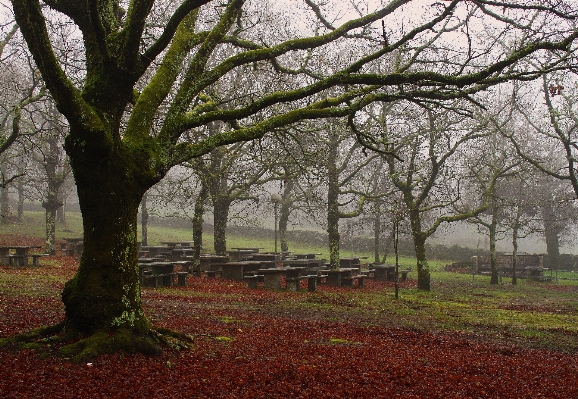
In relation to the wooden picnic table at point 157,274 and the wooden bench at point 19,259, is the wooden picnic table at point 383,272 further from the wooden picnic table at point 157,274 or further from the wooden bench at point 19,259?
the wooden bench at point 19,259

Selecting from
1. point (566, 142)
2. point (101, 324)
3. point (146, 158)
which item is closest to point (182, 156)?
point (146, 158)

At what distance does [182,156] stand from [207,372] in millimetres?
2927

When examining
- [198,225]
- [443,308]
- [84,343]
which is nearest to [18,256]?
[198,225]

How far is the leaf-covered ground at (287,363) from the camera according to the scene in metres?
4.76

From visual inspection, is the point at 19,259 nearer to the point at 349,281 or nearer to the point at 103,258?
the point at 349,281

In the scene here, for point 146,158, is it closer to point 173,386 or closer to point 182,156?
point 182,156

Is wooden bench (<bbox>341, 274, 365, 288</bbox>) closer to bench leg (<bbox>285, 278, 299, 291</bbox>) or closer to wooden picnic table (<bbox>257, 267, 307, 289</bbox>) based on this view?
wooden picnic table (<bbox>257, 267, 307, 289</bbox>)

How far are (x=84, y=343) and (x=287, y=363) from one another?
2.39 m

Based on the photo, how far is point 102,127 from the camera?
5652mm

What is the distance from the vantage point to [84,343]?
5.50 m

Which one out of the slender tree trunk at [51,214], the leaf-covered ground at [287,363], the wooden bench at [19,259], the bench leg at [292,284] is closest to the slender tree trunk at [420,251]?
the bench leg at [292,284]

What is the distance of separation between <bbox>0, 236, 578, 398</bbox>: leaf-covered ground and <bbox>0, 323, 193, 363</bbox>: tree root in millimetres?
127

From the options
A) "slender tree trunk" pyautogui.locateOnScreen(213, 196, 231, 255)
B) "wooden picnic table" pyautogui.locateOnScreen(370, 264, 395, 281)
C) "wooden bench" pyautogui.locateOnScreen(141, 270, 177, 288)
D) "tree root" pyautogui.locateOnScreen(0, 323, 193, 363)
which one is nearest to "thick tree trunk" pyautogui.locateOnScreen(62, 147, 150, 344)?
"tree root" pyautogui.locateOnScreen(0, 323, 193, 363)

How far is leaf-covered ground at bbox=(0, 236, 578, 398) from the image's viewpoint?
4.76 meters
